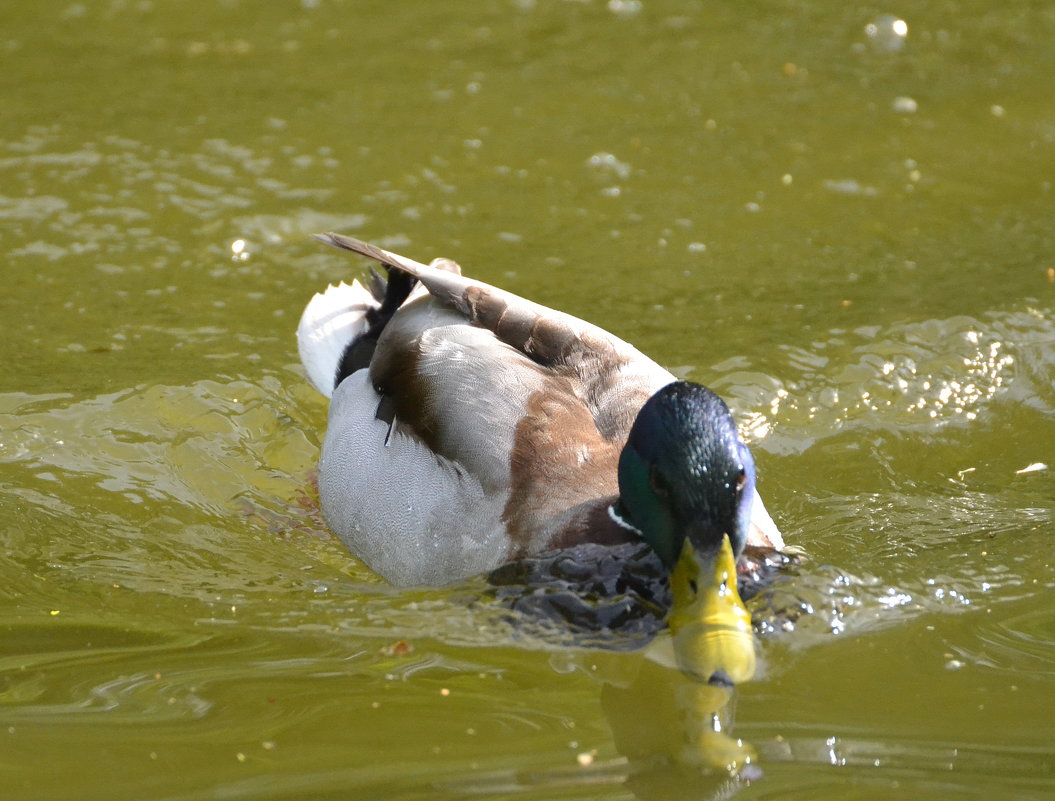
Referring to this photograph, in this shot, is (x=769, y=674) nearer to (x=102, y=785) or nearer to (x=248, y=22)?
(x=102, y=785)

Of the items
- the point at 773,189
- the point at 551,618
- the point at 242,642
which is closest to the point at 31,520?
the point at 242,642

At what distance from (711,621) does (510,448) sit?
0.91m

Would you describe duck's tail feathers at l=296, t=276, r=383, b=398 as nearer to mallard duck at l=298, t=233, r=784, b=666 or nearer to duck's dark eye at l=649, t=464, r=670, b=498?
mallard duck at l=298, t=233, r=784, b=666

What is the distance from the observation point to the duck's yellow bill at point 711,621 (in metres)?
3.76

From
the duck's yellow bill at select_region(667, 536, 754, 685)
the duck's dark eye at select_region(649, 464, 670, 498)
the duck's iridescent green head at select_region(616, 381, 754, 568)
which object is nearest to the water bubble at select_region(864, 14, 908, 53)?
the duck's iridescent green head at select_region(616, 381, 754, 568)

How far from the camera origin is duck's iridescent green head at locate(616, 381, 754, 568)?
3838 millimetres

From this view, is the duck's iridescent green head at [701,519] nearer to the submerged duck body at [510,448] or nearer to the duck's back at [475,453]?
the submerged duck body at [510,448]

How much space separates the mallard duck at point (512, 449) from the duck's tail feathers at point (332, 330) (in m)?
0.38

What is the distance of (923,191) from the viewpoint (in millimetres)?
7535

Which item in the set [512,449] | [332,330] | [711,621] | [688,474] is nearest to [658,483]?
[688,474]

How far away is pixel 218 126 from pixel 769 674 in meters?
5.16

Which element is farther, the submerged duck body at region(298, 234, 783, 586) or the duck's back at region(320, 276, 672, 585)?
the duck's back at region(320, 276, 672, 585)

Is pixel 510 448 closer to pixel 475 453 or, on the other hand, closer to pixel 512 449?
pixel 512 449

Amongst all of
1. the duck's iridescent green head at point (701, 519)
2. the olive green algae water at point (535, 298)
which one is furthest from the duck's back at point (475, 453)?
the duck's iridescent green head at point (701, 519)
